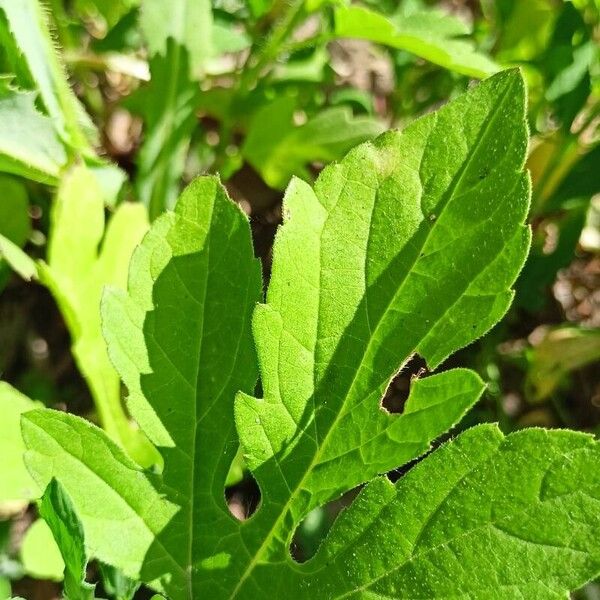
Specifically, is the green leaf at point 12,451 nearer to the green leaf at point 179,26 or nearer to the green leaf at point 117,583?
the green leaf at point 117,583

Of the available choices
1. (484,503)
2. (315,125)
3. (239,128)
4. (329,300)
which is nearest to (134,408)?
(329,300)

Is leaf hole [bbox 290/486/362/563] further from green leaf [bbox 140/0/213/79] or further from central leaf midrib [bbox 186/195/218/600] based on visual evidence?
green leaf [bbox 140/0/213/79]

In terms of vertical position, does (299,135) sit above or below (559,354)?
above

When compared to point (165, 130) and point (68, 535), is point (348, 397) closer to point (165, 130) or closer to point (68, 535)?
point (68, 535)

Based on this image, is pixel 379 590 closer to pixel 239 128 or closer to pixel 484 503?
pixel 484 503

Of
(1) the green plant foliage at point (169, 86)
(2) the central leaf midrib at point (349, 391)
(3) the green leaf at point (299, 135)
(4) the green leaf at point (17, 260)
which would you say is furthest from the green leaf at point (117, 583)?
(3) the green leaf at point (299, 135)

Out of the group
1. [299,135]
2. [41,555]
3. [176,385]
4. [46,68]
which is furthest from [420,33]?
[41,555]

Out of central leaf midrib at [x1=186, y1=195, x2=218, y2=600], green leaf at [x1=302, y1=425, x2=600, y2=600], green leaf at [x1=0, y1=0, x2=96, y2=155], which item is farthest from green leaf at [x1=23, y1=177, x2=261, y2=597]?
green leaf at [x1=0, y1=0, x2=96, y2=155]
